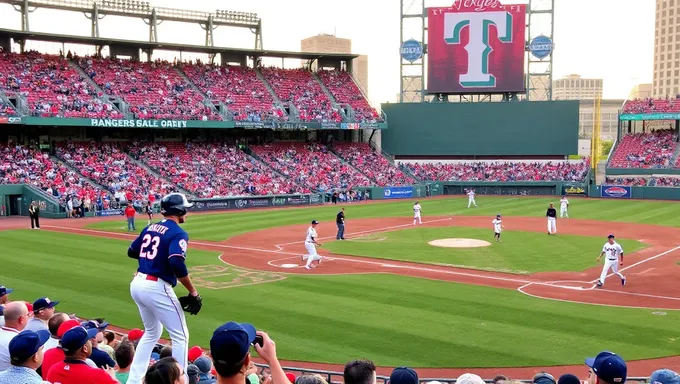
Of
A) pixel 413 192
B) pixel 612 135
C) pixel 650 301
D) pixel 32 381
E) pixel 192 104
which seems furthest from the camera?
pixel 612 135

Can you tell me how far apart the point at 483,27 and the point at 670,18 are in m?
137

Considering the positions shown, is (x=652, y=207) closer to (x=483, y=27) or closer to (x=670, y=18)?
(x=483, y=27)

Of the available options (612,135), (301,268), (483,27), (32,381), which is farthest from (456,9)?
(612,135)

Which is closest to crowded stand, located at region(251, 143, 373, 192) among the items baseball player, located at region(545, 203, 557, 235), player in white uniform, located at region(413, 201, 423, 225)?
player in white uniform, located at region(413, 201, 423, 225)

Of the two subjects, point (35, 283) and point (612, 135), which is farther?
point (612, 135)

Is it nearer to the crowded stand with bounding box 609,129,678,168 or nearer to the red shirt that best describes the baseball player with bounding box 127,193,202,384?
the red shirt

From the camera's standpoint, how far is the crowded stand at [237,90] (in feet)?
195

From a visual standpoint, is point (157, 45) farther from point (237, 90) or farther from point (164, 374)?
point (164, 374)

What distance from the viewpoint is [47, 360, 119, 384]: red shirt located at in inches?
215

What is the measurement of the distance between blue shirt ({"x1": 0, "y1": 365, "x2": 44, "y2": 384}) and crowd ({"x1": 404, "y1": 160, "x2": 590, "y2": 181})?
201ft

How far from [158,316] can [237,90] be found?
186ft

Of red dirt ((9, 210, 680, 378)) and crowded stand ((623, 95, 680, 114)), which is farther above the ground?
crowded stand ((623, 95, 680, 114))

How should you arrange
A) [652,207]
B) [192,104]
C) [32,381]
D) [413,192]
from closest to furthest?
1. [32,381]
2. [652,207]
3. [192,104]
4. [413,192]

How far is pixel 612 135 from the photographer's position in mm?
162125
